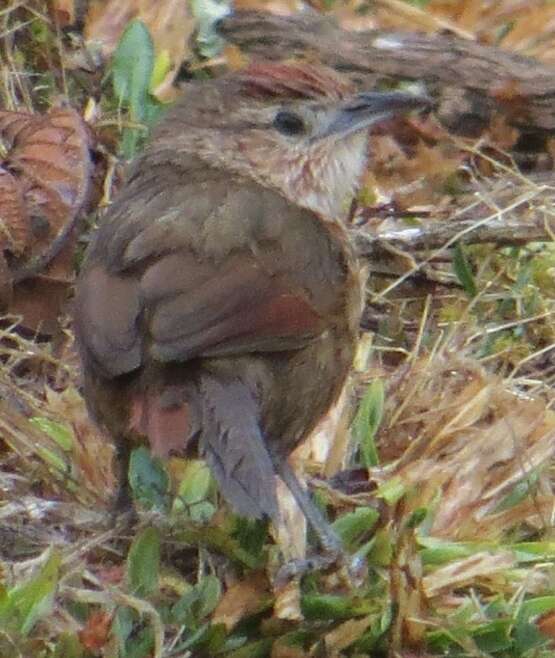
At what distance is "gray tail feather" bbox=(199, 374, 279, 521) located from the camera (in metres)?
4.21

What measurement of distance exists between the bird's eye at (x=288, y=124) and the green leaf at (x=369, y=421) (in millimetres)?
799

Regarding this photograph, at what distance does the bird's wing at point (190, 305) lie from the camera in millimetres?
4441

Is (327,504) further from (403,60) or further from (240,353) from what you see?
(403,60)

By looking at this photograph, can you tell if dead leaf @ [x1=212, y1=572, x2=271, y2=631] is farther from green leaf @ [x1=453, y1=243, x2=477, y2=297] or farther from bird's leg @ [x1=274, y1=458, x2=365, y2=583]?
green leaf @ [x1=453, y1=243, x2=477, y2=297]

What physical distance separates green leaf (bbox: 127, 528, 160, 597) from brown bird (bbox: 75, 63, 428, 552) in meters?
0.27

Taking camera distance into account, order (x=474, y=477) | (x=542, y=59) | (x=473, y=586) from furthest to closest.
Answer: (x=542, y=59) → (x=474, y=477) → (x=473, y=586)

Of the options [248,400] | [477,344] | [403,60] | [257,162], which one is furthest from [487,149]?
Result: [248,400]

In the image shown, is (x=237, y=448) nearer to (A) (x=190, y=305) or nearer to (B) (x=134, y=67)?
(A) (x=190, y=305)

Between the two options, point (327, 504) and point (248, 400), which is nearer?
point (248, 400)

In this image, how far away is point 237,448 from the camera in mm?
4344

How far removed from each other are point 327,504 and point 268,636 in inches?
22.7

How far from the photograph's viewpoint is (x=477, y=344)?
625 centimetres

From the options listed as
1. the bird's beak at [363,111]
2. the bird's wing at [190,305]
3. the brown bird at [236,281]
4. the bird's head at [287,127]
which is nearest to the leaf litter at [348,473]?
the brown bird at [236,281]

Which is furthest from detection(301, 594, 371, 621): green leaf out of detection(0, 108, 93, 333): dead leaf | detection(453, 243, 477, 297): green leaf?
detection(453, 243, 477, 297): green leaf
